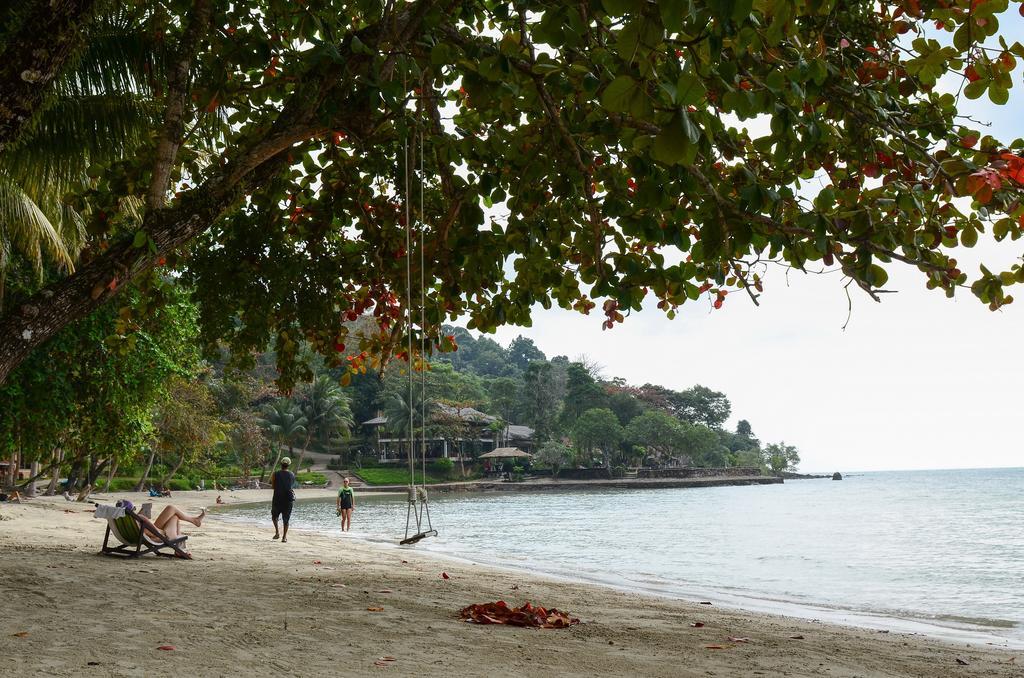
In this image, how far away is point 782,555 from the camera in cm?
2030

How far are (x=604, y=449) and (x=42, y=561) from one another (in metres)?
61.2

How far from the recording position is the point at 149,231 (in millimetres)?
5133

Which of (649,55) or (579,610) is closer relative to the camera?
(649,55)

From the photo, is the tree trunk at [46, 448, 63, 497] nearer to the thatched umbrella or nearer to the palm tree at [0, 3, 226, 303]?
the palm tree at [0, 3, 226, 303]

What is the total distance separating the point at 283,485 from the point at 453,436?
48003 mm

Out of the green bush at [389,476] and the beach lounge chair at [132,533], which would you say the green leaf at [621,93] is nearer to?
the beach lounge chair at [132,533]

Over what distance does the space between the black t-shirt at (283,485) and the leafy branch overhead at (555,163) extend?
568 centimetres

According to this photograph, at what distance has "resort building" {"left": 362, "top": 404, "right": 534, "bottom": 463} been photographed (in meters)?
60.4

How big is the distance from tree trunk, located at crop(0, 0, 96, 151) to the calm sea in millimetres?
9612

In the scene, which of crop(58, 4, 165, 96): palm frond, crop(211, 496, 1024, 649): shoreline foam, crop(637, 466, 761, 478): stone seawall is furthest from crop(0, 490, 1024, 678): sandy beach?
crop(637, 466, 761, 478): stone seawall

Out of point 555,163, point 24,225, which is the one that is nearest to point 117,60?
point 24,225

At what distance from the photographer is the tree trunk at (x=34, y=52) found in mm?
4480

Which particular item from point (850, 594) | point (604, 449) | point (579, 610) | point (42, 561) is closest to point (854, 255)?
point (579, 610)

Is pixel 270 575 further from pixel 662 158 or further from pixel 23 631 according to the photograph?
pixel 662 158
